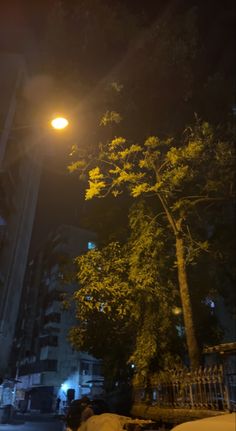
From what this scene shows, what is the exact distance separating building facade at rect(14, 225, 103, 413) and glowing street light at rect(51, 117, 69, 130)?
1317 inches

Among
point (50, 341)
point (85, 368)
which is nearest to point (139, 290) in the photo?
point (50, 341)

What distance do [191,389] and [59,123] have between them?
7.82 metres

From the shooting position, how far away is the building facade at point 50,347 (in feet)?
166

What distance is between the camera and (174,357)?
1273cm

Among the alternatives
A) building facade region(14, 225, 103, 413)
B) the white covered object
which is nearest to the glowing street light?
the white covered object

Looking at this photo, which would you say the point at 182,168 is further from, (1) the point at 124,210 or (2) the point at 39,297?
(2) the point at 39,297

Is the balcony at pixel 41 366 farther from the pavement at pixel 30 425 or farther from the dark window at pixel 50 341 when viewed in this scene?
the pavement at pixel 30 425

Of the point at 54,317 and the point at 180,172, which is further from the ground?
the point at 54,317

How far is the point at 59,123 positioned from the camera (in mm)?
10414

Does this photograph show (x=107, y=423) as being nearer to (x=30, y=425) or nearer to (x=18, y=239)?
(x=30, y=425)

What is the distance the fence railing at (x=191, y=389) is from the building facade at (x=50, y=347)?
32559 millimetres

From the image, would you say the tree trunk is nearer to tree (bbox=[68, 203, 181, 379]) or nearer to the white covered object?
tree (bbox=[68, 203, 181, 379])

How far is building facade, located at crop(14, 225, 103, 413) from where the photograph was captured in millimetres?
50719

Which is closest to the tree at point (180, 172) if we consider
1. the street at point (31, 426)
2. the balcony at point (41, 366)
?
the street at point (31, 426)
